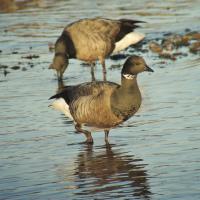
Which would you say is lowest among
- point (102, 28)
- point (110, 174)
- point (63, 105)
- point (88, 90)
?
point (110, 174)

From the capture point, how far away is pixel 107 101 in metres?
11.4

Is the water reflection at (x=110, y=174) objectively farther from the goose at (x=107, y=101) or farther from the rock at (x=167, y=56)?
the rock at (x=167, y=56)

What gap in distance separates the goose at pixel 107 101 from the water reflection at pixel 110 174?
38 cm

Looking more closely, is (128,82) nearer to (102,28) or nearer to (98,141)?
(98,141)

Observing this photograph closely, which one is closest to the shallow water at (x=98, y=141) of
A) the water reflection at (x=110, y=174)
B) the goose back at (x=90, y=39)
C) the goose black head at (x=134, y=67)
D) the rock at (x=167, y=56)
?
the water reflection at (x=110, y=174)

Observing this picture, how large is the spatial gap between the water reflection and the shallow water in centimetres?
1

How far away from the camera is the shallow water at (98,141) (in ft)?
30.1

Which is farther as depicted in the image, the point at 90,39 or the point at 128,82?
the point at 90,39

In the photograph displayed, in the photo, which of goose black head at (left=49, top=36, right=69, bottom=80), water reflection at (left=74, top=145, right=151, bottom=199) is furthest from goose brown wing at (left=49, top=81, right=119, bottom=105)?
goose black head at (left=49, top=36, right=69, bottom=80)

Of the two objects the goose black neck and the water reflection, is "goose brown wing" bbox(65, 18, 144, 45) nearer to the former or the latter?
the goose black neck

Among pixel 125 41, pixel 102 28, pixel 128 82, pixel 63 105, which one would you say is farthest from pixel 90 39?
pixel 128 82

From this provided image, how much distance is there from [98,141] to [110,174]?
6.67 feet

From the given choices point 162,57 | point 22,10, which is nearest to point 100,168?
point 162,57

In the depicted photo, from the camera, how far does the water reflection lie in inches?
354
